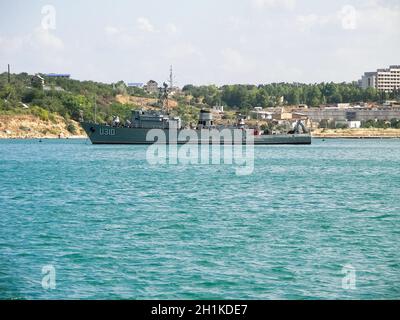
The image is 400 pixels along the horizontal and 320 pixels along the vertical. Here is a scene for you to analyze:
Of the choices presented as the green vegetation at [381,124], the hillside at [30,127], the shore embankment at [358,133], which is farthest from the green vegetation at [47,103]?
the green vegetation at [381,124]

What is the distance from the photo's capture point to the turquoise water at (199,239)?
16.4m

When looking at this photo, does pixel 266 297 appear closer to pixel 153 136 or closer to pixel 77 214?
pixel 77 214

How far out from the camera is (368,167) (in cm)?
6006

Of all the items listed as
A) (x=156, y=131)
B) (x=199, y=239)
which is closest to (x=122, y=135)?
(x=156, y=131)

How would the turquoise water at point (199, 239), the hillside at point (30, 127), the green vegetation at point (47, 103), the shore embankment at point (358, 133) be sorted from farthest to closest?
the shore embankment at point (358, 133) → the green vegetation at point (47, 103) → the hillside at point (30, 127) → the turquoise water at point (199, 239)

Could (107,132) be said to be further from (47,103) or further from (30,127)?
(47,103)

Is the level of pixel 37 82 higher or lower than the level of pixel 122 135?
higher

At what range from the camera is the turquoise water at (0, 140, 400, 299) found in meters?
16.4

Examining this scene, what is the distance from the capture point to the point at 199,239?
2198 centimetres

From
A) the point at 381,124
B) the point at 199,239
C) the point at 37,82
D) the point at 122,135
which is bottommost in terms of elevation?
the point at 381,124

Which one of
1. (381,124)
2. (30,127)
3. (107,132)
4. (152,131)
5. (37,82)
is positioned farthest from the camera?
(381,124)

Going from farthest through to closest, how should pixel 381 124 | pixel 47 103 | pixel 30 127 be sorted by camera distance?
pixel 381 124 < pixel 47 103 < pixel 30 127

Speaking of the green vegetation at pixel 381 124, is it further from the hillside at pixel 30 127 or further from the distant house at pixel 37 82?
the hillside at pixel 30 127
